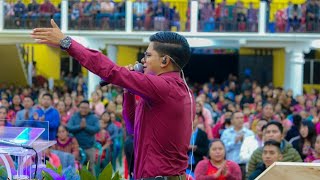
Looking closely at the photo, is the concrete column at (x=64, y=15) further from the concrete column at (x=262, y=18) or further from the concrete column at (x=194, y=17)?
the concrete column at (x=262, y=18)

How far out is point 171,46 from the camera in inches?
157

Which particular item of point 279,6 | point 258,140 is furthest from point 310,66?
point 258,140

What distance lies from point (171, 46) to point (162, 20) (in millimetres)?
18079

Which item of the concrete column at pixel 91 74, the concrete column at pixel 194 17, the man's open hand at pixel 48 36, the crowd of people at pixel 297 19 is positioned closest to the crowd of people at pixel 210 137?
the man's open hand at pixel 48 36

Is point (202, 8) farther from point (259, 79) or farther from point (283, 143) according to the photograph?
point (283, 143)

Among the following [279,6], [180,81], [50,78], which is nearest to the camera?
[180,81]

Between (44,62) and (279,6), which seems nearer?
(279,6)

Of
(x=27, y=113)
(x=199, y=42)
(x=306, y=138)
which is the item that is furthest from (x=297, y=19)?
(x=306, y=138)

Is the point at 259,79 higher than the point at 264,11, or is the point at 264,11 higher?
the point at 264,11

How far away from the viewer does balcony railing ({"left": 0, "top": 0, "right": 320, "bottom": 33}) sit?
72.1ft

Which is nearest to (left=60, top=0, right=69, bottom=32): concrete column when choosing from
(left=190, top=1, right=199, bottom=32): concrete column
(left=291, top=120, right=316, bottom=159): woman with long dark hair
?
(left=190, top=1, right=199, bottom=32): concrete column

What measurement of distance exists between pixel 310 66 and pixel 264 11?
801 centimetres

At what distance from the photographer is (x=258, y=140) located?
32.3 ft

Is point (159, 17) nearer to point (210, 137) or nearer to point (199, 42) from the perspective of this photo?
point (199, 42)
